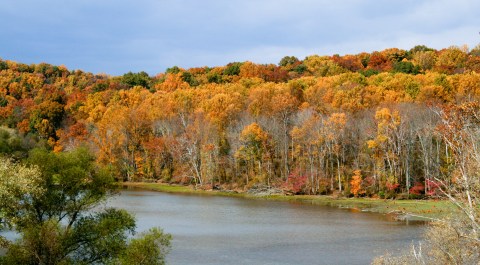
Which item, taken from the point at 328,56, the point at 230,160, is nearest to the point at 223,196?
the point at 230,160

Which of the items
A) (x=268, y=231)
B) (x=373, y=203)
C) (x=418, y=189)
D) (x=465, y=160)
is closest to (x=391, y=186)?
(x=418, y=189)

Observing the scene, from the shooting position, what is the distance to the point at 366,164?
76.1 metres

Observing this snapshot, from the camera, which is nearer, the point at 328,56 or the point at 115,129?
the point at 115,129

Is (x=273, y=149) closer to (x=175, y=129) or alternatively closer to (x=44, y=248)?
(x=175, y=129)

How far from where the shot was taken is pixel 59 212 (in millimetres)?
30672

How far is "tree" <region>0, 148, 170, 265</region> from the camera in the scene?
88.4 ft

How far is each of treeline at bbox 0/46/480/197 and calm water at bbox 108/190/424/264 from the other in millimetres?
10452

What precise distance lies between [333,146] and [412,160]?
10.7 m

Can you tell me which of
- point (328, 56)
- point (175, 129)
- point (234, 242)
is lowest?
point (234, 242)

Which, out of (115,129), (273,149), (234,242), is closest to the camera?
(234,242)

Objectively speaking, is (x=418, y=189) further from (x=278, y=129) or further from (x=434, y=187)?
(x=278, y=129)

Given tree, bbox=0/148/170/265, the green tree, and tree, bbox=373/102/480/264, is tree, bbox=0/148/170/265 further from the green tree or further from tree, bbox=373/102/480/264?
tree, bbox=373/102/480/264

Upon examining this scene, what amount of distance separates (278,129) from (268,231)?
128ft

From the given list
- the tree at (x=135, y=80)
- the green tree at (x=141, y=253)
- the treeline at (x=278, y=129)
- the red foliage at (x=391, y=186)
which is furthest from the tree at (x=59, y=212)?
the tree at (x=135, y=80)
